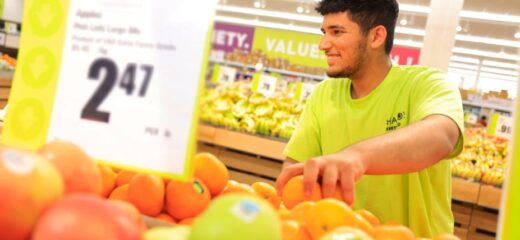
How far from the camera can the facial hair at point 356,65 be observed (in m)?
2.29

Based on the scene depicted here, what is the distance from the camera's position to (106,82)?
914 millimetres

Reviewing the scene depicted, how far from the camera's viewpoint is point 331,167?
3.67ft

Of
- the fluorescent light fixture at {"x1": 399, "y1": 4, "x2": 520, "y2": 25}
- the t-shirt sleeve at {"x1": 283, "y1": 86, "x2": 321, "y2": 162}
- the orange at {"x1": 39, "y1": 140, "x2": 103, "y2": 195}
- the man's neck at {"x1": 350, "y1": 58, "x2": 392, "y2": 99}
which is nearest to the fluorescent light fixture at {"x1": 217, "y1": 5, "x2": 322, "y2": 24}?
the fluorescent light fixture at {"x1": 399, "y1": 4, "x2": 520, "y2": 25}

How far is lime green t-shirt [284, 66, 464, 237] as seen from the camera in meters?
1.85

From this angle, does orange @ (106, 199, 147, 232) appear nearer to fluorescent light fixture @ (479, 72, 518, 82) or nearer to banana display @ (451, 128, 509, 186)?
banana display @ (451, 128, 509, 186)

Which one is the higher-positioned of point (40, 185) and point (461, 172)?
point (40, 185)

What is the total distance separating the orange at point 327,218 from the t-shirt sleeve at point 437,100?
0.85m

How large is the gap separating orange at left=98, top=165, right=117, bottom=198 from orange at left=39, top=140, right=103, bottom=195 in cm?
28

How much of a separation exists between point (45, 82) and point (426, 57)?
173 inches

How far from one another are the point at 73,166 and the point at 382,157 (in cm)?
78

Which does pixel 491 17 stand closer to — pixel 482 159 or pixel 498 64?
pixel 482 159

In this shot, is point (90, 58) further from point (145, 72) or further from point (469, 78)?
point (469, 78)

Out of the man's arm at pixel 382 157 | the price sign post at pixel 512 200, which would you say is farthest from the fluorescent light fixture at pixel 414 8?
the price sign post at pixel 512 200

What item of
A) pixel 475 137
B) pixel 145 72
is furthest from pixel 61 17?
pixel 475 137
